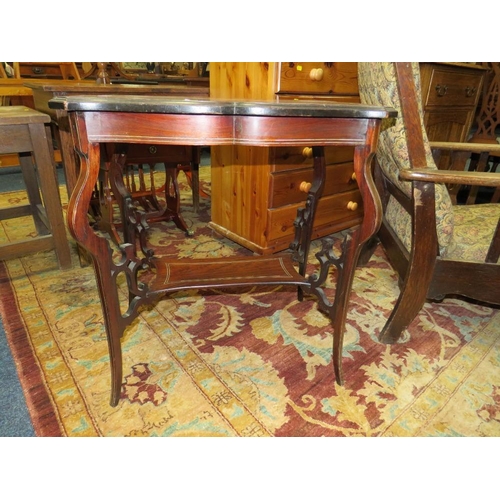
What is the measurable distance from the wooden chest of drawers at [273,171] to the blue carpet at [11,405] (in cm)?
133

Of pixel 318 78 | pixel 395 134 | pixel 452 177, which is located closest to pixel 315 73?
pixel 318 78

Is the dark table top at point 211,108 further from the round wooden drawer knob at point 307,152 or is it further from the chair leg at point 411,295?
the round wooden drawer knob at point 307,152

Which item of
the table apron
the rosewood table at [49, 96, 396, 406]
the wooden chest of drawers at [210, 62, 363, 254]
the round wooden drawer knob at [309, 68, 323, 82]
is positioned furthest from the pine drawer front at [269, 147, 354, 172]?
the table apron

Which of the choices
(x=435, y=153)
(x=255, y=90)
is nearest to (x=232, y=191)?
(x=255, y=90)

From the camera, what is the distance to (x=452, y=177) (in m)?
1.13

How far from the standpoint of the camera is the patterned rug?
114cm

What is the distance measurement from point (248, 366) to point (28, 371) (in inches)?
31.0

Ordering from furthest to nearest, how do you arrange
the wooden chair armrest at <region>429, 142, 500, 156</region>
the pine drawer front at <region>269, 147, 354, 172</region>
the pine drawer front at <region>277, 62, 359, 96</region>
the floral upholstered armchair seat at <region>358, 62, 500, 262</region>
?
the pine drawer front at <region>269, 147, 354, 172</region>
the pine drawer front at <region>277, 62, 359, 96</region>
the wooden chair armrest at <region>429, 142, 500, 156</region>
the floral upholstered armchair seat at <region>358, 62, 500, 262</region>

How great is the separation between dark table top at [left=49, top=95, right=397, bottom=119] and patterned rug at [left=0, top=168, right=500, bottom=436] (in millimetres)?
898

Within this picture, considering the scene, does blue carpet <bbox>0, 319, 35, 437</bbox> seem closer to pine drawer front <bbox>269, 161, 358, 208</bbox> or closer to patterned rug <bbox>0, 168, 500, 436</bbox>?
patterned rug <bbox>0, 168, 500, 436</bbox>

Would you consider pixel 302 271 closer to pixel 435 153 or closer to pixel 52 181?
pixel 435 153

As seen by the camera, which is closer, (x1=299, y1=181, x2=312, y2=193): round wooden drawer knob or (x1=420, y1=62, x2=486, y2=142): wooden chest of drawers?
(x1=299, y1=181, x2=312, y2=193): round wooden drawer knob
